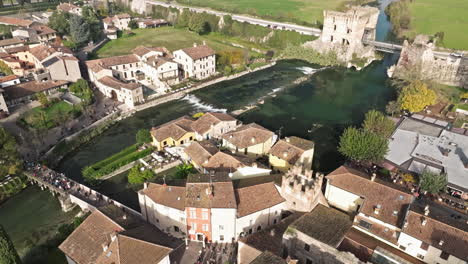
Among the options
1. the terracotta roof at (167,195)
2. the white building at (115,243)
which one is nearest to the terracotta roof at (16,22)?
the terracotta roof at (167,195)

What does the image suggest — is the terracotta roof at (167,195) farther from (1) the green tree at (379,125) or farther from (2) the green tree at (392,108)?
(2) the green tree at (392,108)

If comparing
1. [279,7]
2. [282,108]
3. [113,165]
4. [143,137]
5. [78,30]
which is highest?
[279,7]

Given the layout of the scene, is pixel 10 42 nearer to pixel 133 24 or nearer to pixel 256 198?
pixel 133 24

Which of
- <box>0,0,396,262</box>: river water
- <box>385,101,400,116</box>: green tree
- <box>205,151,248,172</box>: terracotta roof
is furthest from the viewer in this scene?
<box>385,101,400,116</box>: green tree

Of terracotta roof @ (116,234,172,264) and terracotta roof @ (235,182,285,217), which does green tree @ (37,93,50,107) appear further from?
terracotta roof @ (235,182,285,217)

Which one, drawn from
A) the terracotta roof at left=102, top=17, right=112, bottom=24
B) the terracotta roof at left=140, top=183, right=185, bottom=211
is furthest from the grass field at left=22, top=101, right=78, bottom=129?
the terracotta roof at left=102, top=17, right=112, bottom=24

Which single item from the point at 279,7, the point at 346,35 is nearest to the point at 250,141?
the point at 346,35
